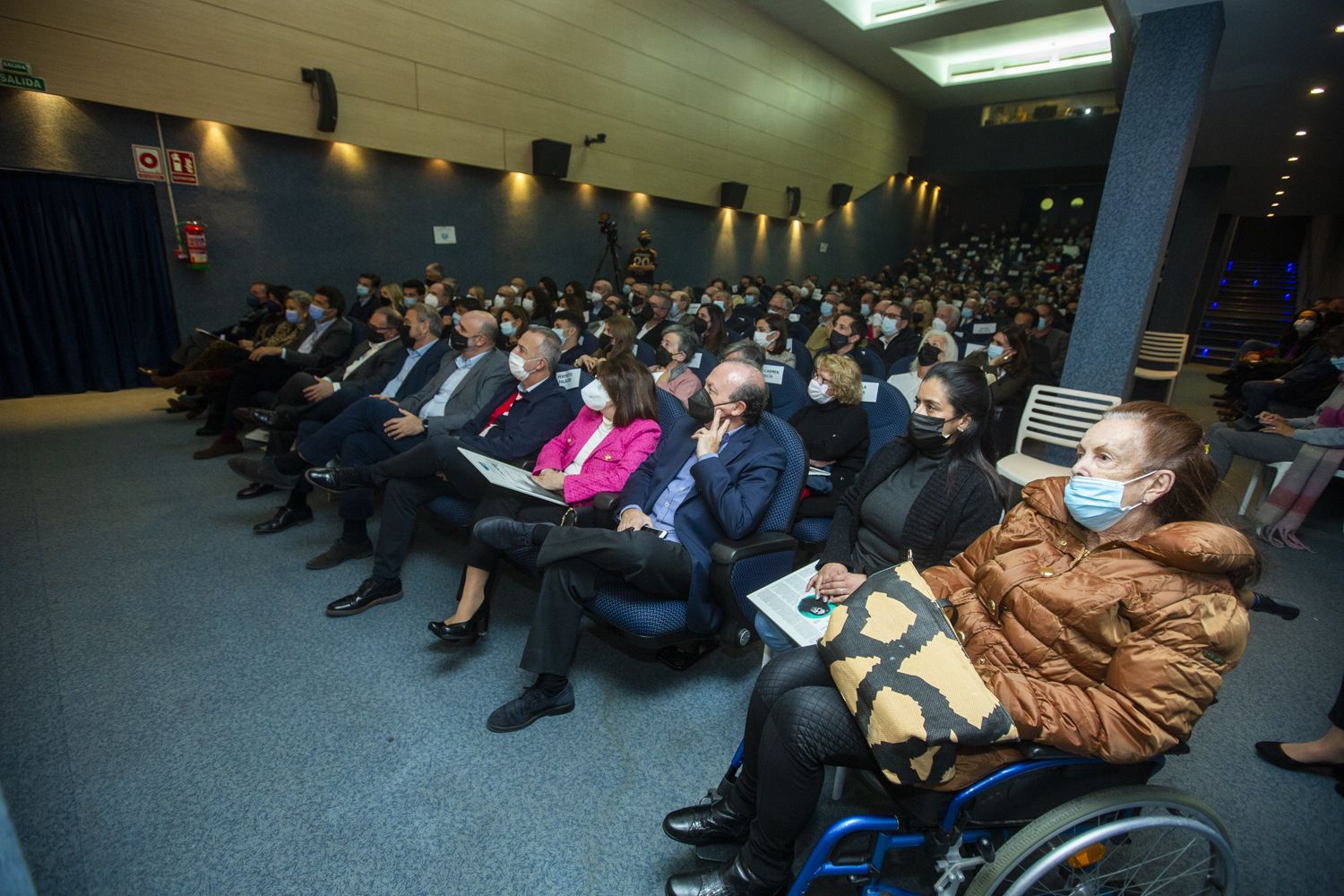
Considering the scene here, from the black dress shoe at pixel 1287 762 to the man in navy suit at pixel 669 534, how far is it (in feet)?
5.73

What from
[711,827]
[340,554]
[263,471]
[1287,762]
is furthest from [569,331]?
[1287,762]

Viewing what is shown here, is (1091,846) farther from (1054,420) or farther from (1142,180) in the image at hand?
(1142,180)

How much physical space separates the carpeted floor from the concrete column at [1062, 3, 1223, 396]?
1.59 meters

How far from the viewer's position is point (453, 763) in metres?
1.77

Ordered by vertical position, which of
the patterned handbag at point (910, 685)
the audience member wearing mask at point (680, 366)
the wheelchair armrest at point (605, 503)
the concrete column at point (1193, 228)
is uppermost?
the concrete column at point (1193, 228)

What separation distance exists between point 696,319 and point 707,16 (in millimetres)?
7152

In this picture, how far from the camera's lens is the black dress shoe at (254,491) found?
3551mm

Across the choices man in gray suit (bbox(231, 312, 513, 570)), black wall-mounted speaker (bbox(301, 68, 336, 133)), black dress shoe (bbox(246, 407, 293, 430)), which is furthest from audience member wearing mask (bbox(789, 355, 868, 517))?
black wall-mounted speaker (bbox(301, 68, 336, 133))

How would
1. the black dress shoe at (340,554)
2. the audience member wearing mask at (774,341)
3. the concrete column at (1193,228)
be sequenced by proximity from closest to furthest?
1. the black dress shoe at (340,554)
2. the audience member wearing mask at (774,341)
3. the concrete column at (1193,228)

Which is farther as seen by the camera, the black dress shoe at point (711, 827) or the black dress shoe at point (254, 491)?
the black dress shoe at point (254, 491)

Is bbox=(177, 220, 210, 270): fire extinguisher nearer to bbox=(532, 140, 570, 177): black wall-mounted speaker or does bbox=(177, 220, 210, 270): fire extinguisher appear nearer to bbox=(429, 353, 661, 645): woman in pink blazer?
bbox=(532, 140, 570, 177): black wall-mounted speaker

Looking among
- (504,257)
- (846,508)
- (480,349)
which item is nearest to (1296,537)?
(846,508)

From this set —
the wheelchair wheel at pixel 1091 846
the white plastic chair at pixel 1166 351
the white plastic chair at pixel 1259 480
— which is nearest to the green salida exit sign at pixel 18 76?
the wheelchair wheel at pixel 1091 846

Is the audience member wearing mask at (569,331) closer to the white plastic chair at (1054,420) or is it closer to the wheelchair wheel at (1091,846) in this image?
the white plastic chair at (1054,420)
